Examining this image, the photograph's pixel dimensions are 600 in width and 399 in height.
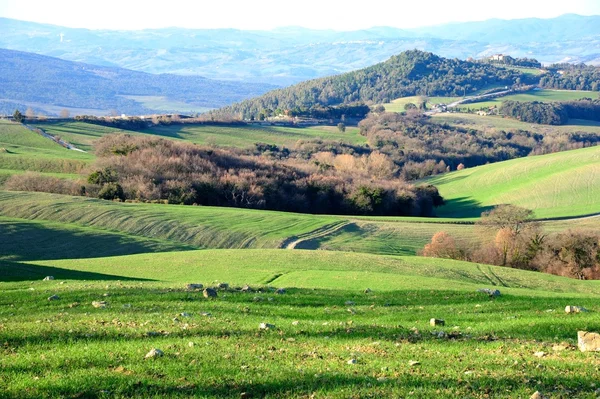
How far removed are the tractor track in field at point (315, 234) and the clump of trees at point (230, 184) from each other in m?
21.2

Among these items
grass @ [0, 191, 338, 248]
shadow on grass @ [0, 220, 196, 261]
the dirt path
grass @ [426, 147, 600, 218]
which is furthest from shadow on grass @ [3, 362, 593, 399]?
the dirt path

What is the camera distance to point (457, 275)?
35.7 m

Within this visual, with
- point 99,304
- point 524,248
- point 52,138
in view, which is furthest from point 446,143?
point 99,304

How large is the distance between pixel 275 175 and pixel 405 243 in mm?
35807

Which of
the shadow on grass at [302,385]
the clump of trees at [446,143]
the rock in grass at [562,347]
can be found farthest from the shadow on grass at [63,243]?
the clump of trees at [446,143]

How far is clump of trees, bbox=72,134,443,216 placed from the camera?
7675 cm

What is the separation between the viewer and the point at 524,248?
55.2 metres

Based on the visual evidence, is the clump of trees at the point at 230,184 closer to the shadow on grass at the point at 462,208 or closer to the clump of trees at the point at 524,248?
the shadow on grass at the point at 462,208

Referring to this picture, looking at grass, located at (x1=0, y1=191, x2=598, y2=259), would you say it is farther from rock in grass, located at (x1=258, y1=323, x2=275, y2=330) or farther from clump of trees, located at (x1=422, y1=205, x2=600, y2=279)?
rock in grass, located at (x1=258, y1=323, x2=275, y2=330)

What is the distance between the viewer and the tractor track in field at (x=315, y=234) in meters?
53.7

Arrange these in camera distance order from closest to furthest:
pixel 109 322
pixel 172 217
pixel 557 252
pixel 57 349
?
pixel 57 349
pixel 109 322
pixel 557 252
pixel 172 217

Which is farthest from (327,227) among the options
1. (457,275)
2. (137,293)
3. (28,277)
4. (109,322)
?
(109,322)

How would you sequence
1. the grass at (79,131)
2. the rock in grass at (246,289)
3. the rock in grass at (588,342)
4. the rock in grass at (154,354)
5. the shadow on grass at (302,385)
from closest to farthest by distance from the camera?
the shadow on grass at (302,385), the rock in grass at (154,354), the rock in grass at (588,342), the rock in grass at (246,289), the grass at (79,131)

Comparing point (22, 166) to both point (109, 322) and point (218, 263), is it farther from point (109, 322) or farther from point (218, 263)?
point (109, 322)
